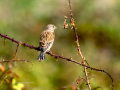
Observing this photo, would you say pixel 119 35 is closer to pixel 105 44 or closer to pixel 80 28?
pixel 105 44

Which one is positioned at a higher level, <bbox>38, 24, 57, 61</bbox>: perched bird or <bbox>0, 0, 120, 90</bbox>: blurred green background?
<bbox>0, 0, 120, 90</bbox>: blurred green background

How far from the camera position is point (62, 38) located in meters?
9.80

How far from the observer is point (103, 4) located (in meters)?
11.5

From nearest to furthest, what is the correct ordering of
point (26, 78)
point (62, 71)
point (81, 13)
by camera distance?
point (26, 78) < point (62, 71) < point (81, 13)

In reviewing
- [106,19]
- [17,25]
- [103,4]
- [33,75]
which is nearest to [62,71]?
[33,75]

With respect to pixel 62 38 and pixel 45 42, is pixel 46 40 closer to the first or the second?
pixel 45 42

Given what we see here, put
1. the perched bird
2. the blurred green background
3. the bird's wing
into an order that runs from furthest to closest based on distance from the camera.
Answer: the blurred green background → the bird's wing → the perched bird

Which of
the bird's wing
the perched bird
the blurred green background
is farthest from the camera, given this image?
the blurred green background

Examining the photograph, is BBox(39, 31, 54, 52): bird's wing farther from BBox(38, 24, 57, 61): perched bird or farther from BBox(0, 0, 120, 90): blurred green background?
BBox(0, 0, 120, 90): blurred green background

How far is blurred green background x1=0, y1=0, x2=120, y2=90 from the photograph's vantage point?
24.4ft

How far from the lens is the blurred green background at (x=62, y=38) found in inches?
293

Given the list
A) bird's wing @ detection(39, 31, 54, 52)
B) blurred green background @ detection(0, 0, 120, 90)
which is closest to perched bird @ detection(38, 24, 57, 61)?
bird's wing @ detection(39, 31, 54, 52)

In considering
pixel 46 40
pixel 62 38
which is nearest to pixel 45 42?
pixel 46 40

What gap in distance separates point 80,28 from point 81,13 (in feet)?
5.93
